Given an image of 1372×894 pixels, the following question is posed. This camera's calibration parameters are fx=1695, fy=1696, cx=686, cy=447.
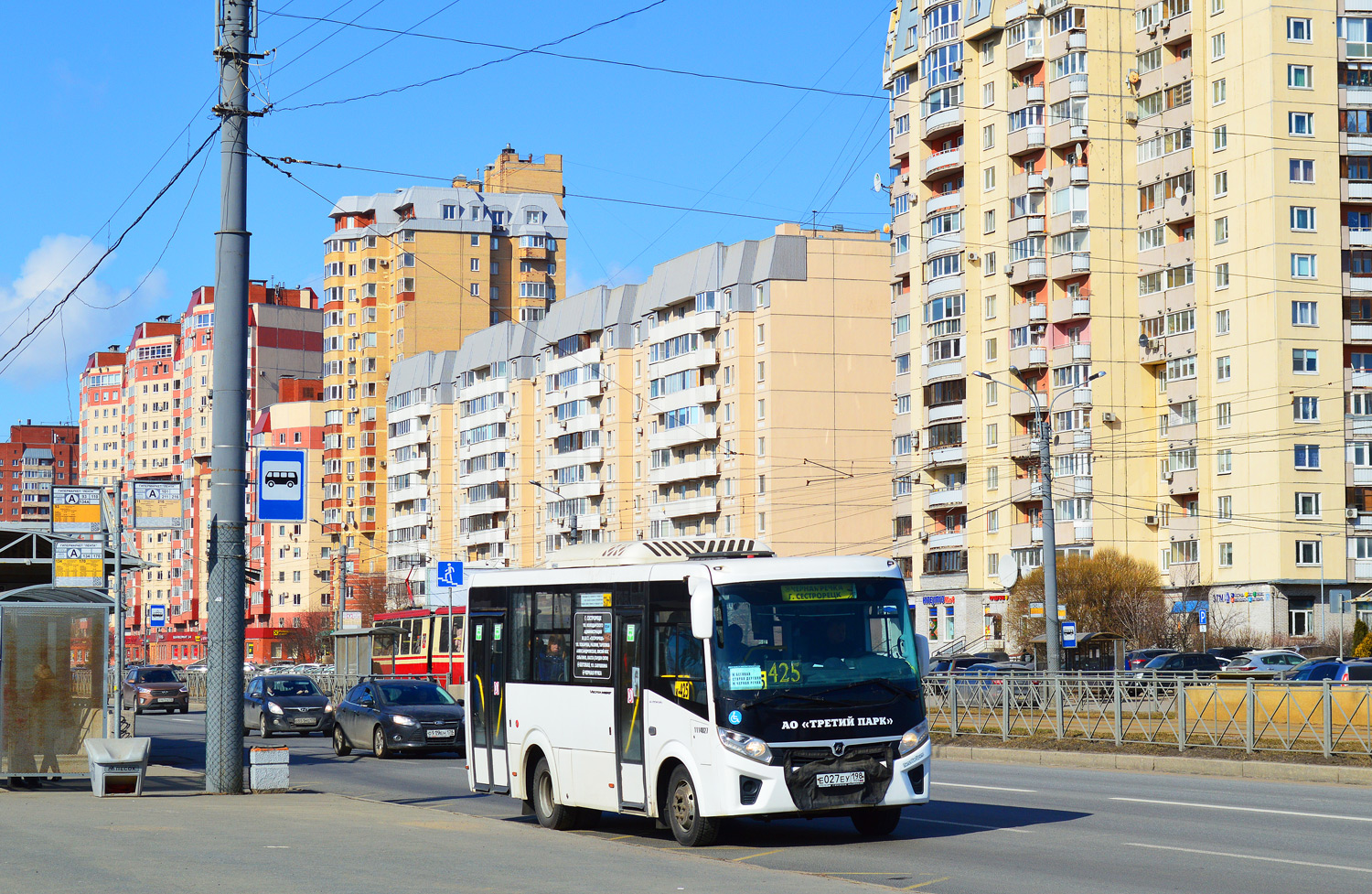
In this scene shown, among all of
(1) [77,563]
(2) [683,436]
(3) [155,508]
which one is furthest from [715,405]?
(3) [155,508]

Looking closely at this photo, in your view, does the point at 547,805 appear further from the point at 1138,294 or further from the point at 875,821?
the point at 1138,294

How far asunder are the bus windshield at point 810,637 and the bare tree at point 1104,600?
55.2m

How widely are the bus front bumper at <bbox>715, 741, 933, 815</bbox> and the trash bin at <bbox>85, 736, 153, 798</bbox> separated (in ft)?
A: 28.2

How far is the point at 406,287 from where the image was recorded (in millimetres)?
140000

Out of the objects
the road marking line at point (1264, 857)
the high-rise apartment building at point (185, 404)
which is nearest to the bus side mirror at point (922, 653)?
the road marking line at point (1264, 857)

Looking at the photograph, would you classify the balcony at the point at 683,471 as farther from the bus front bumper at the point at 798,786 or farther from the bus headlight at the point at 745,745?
the bus headlight at the point at 745,745

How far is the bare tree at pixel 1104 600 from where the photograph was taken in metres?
69.8

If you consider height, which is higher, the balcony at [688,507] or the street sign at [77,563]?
the balcony at [688,507]

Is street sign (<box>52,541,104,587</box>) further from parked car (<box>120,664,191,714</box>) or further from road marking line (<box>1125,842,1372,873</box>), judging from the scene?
parked car (<box>120,664,191,714</box>)

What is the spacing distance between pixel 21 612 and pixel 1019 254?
219ft

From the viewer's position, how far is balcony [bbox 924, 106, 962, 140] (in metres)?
85.1

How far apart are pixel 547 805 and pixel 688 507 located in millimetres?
86498

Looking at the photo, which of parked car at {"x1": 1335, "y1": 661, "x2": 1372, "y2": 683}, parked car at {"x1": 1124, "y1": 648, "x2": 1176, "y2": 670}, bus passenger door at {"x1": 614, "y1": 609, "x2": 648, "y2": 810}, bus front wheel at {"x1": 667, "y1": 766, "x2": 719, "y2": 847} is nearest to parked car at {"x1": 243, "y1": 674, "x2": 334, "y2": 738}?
parked car at {"x1": 1335, "y1": 661, "x2": 1372, "y2": 683}

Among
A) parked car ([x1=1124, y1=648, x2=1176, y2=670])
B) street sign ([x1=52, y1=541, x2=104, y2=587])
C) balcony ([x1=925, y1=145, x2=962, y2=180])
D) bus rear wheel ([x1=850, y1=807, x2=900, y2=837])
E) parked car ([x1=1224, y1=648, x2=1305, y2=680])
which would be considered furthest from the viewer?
balcony ([x1=925, y1=145, x2=962, y2=180])
